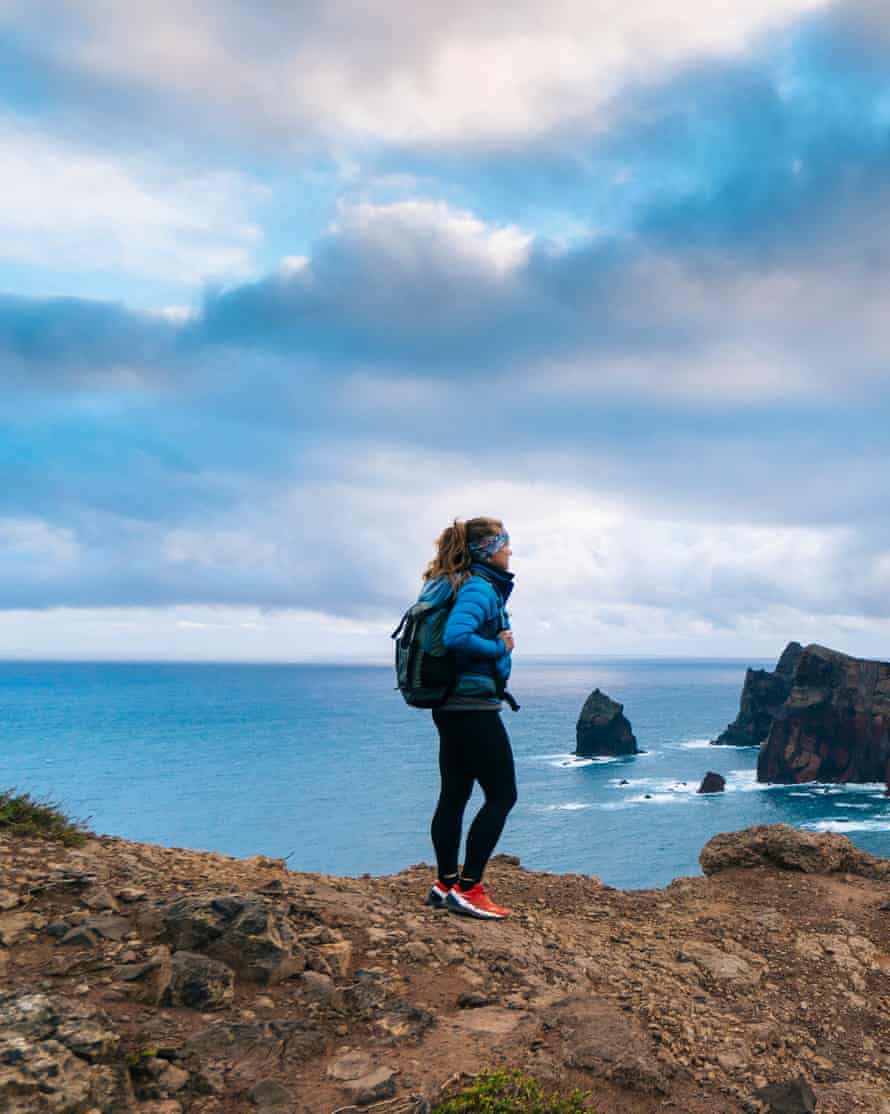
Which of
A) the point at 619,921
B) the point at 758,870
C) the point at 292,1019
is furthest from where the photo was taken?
the point at 758,870

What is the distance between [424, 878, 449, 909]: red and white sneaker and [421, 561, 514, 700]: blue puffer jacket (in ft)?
5.93

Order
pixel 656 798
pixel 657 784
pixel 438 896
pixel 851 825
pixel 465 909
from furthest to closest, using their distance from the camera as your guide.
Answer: pixel 657 784 → pixel 656 798 → pixel 851 825 → pixel 438 896 → pixel 465 909

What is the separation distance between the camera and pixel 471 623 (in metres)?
6.52

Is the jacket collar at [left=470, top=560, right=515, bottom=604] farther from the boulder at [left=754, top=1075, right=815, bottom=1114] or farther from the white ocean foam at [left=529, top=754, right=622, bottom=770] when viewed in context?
the white ocean foam at [left=529, top=754, right=622, bottom=770]

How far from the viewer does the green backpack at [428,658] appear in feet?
21.9

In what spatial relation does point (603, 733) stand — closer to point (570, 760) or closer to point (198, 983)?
point (570, 760)

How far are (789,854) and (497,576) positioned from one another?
5.90m

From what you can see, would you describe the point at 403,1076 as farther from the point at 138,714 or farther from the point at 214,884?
the point at 138,714

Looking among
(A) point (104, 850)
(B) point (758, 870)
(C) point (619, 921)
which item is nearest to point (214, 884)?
(A) point (104, 850)

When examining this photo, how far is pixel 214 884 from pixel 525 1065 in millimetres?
3282

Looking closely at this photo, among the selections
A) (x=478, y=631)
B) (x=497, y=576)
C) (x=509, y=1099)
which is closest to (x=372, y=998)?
(x=509, y=1099)

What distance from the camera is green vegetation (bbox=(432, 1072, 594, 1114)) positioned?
422 centimetres

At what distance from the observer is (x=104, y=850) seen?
25.3 feet

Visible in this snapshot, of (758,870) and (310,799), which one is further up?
(758,870)
